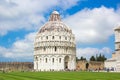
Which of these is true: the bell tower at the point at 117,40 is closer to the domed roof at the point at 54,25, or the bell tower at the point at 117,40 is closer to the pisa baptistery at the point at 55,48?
the pisa baptistery at the point at 55,48

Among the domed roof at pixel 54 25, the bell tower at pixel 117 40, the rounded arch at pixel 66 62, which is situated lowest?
the rounded arch at pixel 66 62

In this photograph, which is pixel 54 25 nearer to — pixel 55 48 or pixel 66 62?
pixel 55 48

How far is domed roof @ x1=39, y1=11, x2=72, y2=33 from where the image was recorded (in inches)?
4375

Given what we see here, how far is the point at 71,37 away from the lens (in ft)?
370

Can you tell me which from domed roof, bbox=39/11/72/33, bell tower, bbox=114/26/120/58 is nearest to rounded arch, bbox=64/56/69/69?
domed roof, bbox=39/11/72/33

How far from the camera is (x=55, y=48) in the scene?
358 ft

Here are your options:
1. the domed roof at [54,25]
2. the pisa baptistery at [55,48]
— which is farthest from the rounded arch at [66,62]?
the domed roof at [54,25]

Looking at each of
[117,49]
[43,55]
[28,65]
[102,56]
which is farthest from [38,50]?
[117,49]

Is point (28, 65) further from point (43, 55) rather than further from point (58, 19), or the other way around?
point (58, 19)

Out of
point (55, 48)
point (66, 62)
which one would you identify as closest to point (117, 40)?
point (55, 48)

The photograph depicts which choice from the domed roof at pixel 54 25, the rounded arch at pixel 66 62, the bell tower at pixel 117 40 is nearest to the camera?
the bell tower at pixel 117 40

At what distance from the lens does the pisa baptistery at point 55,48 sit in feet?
354

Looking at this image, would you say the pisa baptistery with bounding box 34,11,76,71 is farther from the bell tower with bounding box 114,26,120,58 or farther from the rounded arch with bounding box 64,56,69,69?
the bell tower with bounding box 114,26,120,58

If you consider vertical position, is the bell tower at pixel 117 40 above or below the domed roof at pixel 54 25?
below
